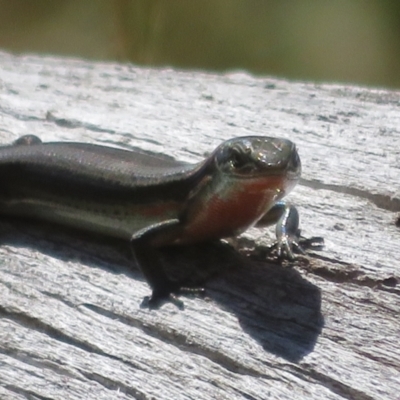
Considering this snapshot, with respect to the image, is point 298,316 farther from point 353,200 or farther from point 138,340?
point 353,200

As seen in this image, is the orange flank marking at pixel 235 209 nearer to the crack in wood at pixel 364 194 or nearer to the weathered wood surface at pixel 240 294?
the weathered wood surface at pixel 240 294

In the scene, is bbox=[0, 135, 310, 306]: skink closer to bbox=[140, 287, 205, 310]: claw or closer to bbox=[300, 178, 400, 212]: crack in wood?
bbox=[140, 287, 205, 310]: claw

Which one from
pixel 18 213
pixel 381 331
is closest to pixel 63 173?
pixel 18 213

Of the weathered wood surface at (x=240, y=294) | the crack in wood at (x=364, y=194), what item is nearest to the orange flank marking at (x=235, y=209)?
the weathered wood surface at (x=240, y=294)

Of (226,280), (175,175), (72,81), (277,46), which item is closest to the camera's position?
(226,280)

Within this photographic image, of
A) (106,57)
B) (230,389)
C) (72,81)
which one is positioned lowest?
(230,389)

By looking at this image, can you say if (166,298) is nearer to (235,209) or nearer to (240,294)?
(240,294)

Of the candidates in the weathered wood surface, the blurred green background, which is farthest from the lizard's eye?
the blurred green background
